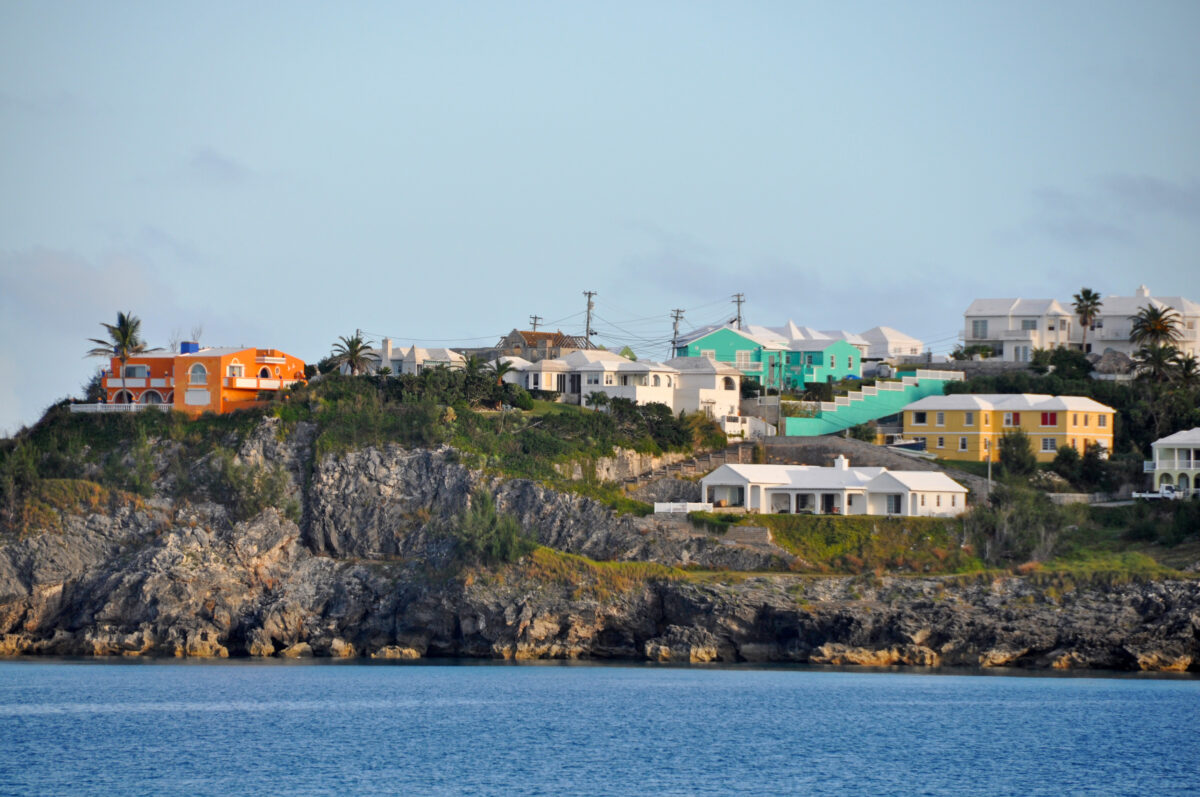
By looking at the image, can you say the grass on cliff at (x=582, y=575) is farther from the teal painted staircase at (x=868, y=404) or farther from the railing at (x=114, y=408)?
the railing at (x=114, y=408)

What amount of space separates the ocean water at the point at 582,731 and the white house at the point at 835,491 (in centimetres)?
1448

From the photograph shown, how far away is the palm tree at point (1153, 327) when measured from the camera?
4377 inches

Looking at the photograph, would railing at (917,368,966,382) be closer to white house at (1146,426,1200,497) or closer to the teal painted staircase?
the teal painted staircase

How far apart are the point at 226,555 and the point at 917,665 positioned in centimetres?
3759

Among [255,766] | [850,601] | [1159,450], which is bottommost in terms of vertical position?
[255,766]

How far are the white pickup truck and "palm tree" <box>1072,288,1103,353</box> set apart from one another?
3105 cm

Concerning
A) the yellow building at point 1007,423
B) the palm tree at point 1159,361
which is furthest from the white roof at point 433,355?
the palm tree at point 1159,361

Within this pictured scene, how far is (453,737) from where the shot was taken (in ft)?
200

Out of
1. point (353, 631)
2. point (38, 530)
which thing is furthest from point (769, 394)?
point (38, 530)

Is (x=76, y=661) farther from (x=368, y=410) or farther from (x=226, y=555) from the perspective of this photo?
(x=368, y=410)

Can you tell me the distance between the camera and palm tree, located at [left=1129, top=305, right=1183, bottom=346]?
365 feet

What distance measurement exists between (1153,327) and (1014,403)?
53.7ft

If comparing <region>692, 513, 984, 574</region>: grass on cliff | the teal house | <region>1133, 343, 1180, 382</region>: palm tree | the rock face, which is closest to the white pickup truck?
<region>692, 513, 984, 574</region>: grass on cliff

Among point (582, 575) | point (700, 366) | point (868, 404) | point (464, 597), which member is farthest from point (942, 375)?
point (464, 597)
